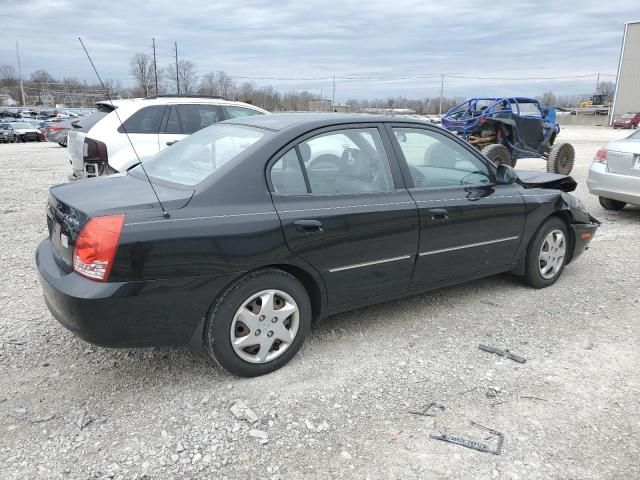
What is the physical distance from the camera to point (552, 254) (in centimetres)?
477

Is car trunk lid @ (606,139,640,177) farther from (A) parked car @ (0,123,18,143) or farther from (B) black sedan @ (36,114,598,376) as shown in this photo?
(A) parked car @ (0,123,18,143)

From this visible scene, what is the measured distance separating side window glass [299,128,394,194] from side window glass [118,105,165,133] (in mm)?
4707

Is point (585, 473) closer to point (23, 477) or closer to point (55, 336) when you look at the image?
point (23, 477)

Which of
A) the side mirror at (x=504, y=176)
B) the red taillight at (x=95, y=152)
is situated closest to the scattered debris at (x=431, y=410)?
the side mirror at (x=504, y=176)

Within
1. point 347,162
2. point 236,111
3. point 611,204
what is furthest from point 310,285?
point 611,204

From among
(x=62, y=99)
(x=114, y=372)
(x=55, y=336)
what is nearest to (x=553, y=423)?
(x=114, y=372)

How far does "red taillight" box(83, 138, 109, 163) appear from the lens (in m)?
6.92

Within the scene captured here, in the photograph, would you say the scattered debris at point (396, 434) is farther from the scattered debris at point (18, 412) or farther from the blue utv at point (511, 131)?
the blue utv at point (511, 131)

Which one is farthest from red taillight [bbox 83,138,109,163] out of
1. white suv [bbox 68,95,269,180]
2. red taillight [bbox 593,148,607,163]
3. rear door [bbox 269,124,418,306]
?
red taillight [bbox 593,148,607,163]

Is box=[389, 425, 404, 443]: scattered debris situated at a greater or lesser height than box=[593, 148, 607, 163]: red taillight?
lesser

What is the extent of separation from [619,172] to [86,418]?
7.41 metres

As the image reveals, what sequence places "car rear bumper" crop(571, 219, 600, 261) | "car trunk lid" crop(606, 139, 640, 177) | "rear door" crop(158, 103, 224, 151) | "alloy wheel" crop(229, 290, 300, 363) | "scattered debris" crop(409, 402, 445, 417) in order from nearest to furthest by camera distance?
"scattered debris" crop(409, 402, 445, 417) < "alloy wheel" crop(229, 290, 300, 363) < "car rear bumper" crop(571, 219, 600, 261) < "car trunk lid" crop(606, 139, 640, 177) < "rear door" crop(158, 103, 224, 151)

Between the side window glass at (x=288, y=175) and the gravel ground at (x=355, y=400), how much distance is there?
1.13m

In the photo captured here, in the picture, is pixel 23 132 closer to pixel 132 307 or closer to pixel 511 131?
pixel 511 131
